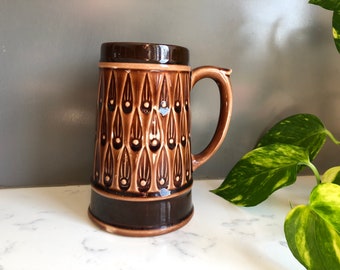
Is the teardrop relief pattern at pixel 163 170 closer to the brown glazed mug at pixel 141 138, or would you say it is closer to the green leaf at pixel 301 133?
the brown glazed mug at pixel 141 138

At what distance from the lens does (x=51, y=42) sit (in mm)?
558

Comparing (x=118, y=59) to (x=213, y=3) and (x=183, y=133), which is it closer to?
(x=183, y=133)

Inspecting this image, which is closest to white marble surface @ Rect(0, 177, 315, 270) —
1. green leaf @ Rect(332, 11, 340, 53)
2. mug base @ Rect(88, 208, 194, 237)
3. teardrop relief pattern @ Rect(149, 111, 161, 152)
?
mug base @ Rect(88, 208, 194, 237)

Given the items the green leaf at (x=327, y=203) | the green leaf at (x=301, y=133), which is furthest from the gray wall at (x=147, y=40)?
the green leaf at (x=327, y=203)

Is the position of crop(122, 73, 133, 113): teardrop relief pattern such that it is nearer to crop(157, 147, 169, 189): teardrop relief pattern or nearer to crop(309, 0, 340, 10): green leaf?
crop(157, 147, 169, 189): teardrop relief pattern

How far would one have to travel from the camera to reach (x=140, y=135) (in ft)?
1.43

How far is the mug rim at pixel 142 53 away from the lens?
1.38 feet

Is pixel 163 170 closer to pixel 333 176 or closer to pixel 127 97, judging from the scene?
pixel 127 97

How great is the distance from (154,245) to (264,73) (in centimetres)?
36

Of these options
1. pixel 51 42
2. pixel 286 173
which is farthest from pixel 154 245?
pixel 51 42

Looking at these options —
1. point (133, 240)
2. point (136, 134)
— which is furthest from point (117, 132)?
point (133, 240)

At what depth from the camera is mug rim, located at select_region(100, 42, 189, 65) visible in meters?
0.42

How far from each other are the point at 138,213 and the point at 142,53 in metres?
0.19

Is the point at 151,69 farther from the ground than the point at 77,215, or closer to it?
farther from the ground
